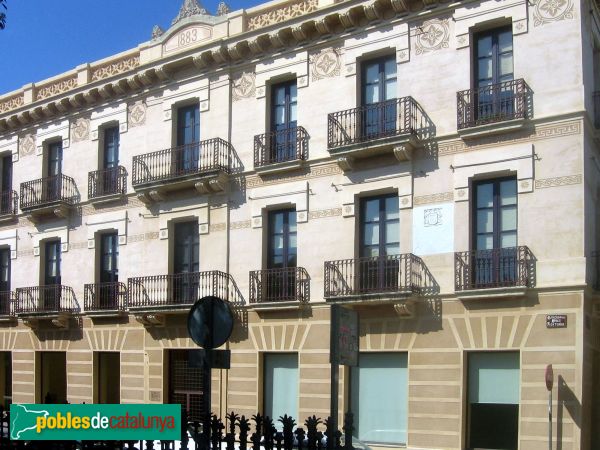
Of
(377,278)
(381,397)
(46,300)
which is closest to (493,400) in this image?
(381,397)

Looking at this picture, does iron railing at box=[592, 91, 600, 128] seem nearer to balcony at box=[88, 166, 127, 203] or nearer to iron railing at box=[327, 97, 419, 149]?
iron railing at box=[327, 97, 419, 149]

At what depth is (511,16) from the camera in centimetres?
1891

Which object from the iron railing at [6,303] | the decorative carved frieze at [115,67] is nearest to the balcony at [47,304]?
the iron railing at [6,303]

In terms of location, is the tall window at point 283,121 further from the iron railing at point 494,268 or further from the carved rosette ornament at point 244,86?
the iron railing at point 494,268

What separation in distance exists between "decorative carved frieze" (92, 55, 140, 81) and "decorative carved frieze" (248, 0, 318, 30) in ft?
14.9

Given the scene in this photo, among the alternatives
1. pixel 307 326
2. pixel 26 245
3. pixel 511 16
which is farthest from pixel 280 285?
pixel 26 245

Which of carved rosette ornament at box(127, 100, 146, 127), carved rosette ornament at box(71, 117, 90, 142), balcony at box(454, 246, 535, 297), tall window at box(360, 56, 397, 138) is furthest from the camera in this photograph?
carved rosette ornament at box(71, 117, 90, 142)

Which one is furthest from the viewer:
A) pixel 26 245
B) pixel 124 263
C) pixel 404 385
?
pixel 26 245

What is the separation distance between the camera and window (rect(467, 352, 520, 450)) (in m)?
18.2

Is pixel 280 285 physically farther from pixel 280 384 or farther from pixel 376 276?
pixel 376 276

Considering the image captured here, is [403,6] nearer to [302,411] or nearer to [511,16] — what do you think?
[511,16]

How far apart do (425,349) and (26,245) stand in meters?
15.4

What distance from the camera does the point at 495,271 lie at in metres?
18.3

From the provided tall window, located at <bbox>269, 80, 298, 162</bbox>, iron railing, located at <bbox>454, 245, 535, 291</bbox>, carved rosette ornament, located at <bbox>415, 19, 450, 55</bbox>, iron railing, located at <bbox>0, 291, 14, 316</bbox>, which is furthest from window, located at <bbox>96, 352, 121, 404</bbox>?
carved rosette ornament, located at <bbox>415, 19, 450, 55</bbox>
